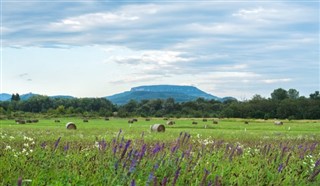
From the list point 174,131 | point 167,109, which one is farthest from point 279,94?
point 174,131

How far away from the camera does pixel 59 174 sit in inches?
298

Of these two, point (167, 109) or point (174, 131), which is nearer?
point (174, 131)

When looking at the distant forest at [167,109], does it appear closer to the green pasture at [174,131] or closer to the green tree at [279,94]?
the green tree at [279,94]

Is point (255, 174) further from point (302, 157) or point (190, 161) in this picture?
point (302, 157)

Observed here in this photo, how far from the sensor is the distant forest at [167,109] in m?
96.5

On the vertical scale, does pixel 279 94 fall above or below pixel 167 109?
above

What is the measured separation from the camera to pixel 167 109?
108 meters

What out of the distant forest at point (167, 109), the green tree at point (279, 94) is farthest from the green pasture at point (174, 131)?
the green tree at point (279, 94)

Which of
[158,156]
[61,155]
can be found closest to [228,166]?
[158,156]

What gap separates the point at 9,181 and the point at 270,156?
5418 mm

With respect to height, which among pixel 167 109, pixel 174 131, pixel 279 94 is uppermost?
pixel 279 94

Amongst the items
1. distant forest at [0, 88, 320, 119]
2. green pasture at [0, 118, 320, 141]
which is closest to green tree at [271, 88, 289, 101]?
distant forest at [0, 88, 320, 119]

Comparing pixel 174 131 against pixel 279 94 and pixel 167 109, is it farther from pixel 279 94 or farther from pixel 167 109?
pixel 279 94

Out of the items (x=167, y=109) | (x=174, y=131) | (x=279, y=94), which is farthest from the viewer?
(x=279, y=94)
